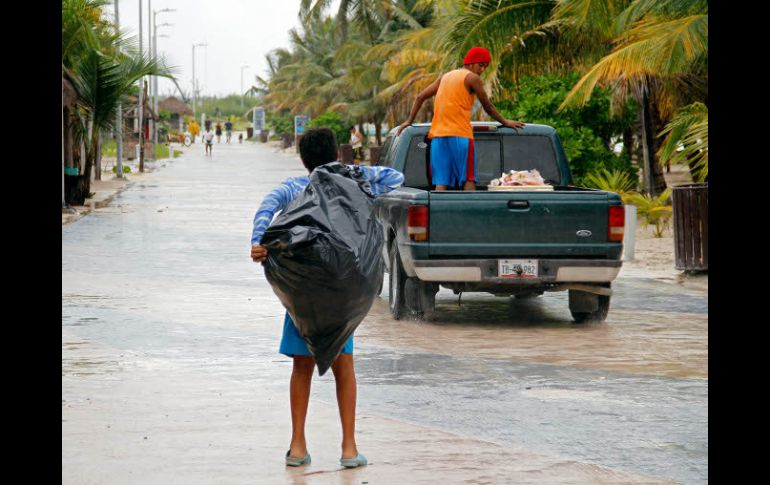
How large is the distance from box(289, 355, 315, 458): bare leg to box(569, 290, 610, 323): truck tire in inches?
239

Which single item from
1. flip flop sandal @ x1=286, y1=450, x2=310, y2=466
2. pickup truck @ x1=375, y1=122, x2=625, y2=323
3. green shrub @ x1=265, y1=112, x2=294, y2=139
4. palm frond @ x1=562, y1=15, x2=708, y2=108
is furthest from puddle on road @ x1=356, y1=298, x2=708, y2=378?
green shrub @ x1=265, y1=112, x2=294, y2=139

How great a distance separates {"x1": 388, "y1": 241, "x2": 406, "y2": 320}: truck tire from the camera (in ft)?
41.0

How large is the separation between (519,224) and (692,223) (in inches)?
199

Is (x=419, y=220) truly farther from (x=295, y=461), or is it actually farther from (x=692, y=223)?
(x=692, y=223)

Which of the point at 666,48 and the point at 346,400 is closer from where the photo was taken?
the point at 346,400

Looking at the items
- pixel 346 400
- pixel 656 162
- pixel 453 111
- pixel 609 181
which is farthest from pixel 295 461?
pixel 656 162

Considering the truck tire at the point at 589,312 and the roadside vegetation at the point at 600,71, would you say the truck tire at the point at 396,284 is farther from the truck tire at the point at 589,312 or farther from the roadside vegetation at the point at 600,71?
the roadside vegetation at the point at 600,71

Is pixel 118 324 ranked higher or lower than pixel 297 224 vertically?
lower

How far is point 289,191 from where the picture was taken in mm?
6762
